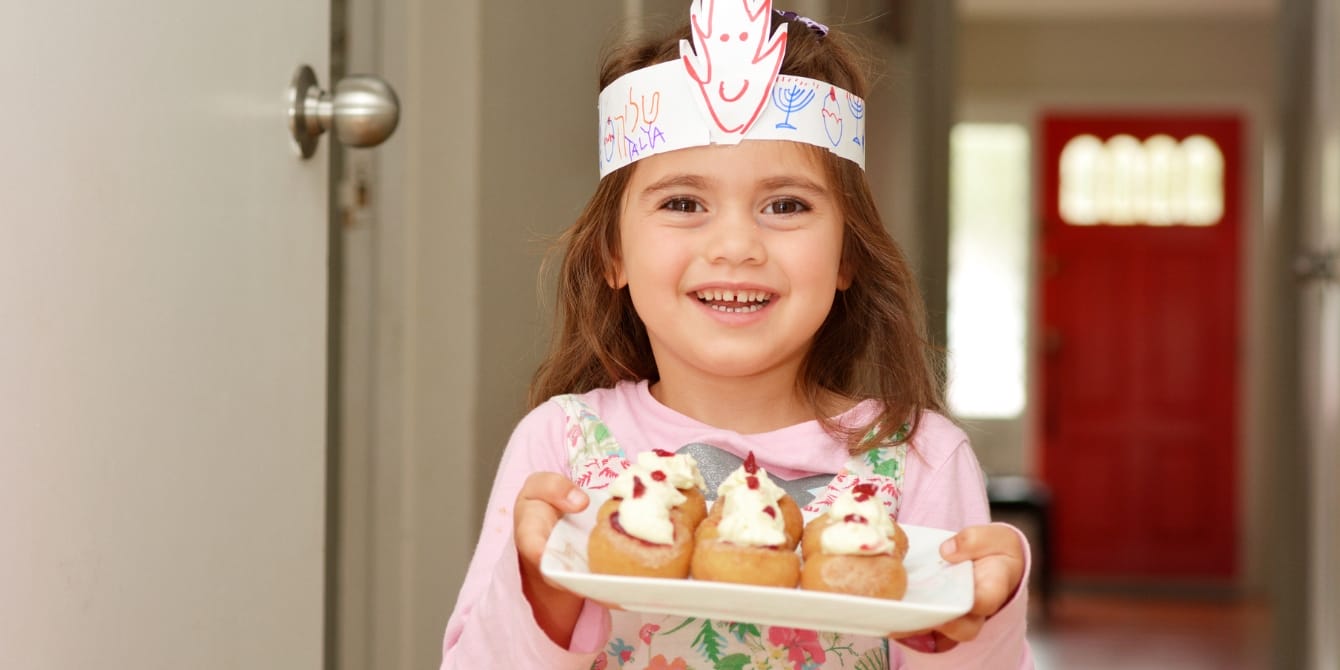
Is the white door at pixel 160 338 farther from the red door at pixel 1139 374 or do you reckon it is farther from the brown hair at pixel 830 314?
the red door at pixel 1139 374

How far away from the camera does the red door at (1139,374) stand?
8078 millimetres

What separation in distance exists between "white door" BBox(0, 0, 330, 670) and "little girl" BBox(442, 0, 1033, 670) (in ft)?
0.72

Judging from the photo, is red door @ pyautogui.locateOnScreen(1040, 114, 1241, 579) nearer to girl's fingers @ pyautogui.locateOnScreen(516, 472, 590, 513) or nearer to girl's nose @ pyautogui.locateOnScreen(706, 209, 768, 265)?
girl's nose @ pyautogui.locateOnScreen(706, 209, 768, 265)

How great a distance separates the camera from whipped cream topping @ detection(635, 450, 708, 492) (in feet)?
3.83

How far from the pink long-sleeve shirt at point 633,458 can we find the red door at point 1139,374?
274 inches

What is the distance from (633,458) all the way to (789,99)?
1.21ft

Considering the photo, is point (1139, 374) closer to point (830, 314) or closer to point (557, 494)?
point (830, 314)

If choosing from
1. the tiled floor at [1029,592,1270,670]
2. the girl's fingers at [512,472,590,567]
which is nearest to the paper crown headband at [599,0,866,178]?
the girl's fingers at [512,472,590,567]

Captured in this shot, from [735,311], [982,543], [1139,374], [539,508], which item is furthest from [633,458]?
[1139,374]

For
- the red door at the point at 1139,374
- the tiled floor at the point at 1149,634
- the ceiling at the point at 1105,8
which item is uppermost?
the ceiling at the point at 1105,8

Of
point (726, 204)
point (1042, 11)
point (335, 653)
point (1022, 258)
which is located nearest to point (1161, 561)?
point (1022, 258)

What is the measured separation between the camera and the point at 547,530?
3.64 ft

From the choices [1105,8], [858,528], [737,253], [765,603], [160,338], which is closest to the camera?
[765,603]

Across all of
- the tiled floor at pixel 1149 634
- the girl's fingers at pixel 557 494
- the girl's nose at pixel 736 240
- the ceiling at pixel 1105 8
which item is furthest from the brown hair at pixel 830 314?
the ceiling at pixel 1105 8
